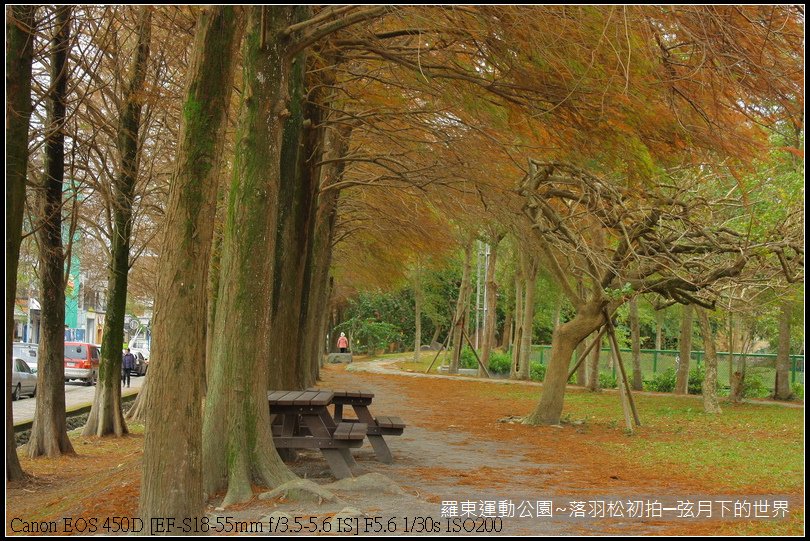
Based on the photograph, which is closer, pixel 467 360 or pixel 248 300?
pixel 248 300

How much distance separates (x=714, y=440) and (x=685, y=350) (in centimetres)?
1186

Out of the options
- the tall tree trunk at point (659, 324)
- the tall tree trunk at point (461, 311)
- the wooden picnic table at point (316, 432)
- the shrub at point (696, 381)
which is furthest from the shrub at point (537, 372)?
the wooden picnic table at point (316, 432)

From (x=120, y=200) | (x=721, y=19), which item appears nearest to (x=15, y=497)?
(x=120, y=200)

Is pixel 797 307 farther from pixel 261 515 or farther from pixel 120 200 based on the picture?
pixel 261 515

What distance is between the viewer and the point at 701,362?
36094 millimetres

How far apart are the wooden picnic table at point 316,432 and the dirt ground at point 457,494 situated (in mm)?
462

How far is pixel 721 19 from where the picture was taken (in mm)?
7406

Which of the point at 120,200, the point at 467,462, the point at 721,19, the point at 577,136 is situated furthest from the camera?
the point at 120,200

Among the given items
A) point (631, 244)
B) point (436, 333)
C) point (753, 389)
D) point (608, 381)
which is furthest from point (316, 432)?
point (436, 333)

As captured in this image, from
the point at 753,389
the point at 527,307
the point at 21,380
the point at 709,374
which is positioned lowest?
the point at 21,380

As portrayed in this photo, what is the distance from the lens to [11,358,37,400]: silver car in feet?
85.6

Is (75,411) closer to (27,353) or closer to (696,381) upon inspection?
(27,353)

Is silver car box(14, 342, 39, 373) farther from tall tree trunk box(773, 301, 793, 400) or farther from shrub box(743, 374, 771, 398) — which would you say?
tall tree trunk box(773, 301, 793, 400)

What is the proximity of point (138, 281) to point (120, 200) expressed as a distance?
68.3 feet
